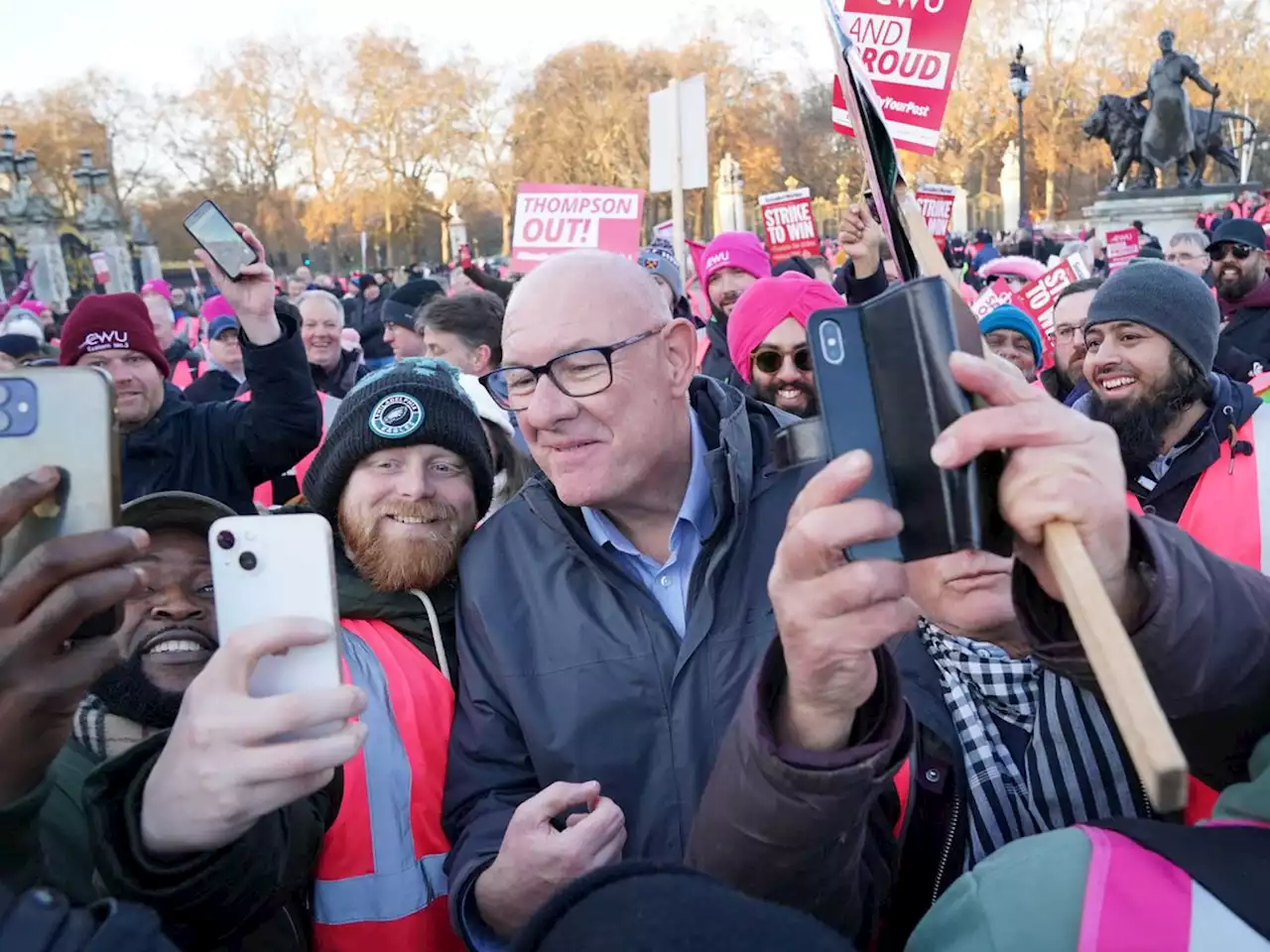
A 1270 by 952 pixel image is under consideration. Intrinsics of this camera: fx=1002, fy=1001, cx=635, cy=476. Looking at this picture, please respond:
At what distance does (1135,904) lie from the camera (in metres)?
0.85

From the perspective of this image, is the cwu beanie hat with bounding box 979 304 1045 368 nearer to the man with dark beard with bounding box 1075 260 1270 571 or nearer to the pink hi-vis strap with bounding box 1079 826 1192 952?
the man with dark beard with bounding box 1075 260 1270 571

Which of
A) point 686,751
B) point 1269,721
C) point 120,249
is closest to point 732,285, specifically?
point 686,751

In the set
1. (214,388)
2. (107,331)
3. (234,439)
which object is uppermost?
(107,331)

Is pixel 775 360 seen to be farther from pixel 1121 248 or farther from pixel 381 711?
pixel 1121 248

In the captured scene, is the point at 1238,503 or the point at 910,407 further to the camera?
the point at 1238,503

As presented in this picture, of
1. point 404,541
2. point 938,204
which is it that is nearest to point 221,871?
point 404,541

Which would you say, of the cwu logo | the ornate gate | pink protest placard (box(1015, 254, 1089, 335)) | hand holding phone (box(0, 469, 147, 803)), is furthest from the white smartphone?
the ornate gate

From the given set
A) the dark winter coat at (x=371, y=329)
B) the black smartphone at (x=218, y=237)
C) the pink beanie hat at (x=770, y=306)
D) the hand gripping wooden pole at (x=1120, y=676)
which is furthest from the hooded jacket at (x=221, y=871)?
the dark winter coat at (x=371, y=329)

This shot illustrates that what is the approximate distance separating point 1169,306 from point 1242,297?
3.86m

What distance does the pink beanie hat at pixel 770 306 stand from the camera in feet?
13.1

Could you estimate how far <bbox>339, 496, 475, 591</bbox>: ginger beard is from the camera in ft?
7.07

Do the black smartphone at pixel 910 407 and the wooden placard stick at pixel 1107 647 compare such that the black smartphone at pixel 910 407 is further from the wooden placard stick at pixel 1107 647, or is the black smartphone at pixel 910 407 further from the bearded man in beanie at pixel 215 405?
the bearded man in beanie at pixel 215 405

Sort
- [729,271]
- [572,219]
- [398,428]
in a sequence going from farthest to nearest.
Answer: [572,219]
[729,271]
[398,428]

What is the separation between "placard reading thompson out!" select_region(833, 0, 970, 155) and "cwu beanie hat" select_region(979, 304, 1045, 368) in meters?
1.57
